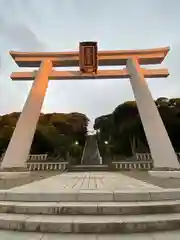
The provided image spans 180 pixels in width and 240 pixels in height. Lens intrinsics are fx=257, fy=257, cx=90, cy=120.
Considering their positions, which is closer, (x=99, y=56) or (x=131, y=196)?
(x=131, y=196)

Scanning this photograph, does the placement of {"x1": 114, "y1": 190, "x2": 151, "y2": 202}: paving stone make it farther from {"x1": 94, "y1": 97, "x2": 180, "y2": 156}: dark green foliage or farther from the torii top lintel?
{"x1": 94, "y1": 97, "x2": 180, "y2": 156}: dark green foliage

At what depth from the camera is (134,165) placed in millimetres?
15789

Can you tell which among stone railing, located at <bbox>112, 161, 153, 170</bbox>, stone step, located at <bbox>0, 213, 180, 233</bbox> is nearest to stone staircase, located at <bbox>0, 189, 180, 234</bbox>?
stone step, located at <bbox>0, 213, 180, 233</bbox>

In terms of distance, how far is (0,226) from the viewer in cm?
335

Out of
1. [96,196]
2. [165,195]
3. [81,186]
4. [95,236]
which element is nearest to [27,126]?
[81,186]

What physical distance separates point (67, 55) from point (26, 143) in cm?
614

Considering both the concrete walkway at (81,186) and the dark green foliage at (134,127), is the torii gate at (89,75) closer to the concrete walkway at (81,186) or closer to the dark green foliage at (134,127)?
the concrete walkway at (81,186)

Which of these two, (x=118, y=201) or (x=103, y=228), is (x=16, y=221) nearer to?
(x=103, y=228)

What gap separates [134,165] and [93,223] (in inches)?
513

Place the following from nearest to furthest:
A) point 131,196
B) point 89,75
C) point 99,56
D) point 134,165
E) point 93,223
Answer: point 93,223
point 131,196
point 89,75
point 99,56
point 134,165

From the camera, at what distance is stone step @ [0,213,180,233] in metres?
3.11

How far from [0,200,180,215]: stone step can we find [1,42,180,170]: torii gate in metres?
8.15

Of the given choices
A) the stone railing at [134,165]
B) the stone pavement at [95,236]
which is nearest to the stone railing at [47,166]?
the stone railing at [134,165]

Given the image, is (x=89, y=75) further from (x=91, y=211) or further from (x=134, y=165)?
(x=91, y=211)
